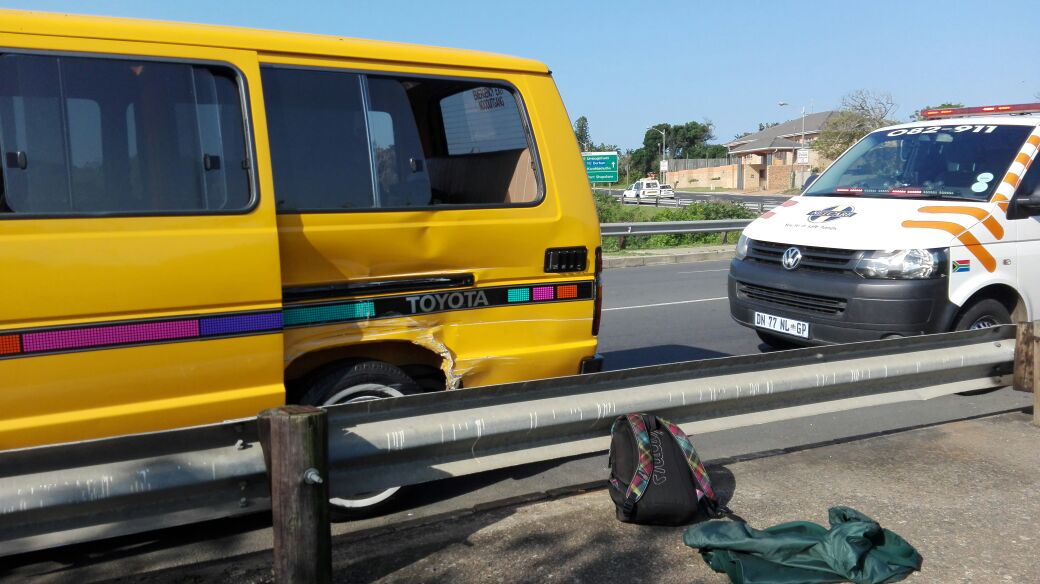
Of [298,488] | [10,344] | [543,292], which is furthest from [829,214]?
[10,344]

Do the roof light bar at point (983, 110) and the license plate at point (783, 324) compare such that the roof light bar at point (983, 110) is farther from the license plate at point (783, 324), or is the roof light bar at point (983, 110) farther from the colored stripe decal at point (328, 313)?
the colored stripe decal at point (328, 313)

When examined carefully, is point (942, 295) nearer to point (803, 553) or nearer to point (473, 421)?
point (803, 553)

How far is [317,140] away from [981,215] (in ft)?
15.4

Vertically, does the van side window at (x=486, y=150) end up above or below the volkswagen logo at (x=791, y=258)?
above

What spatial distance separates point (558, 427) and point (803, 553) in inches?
43.8

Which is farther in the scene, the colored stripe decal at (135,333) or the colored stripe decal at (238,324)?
the colored stripe decal at (238,324)

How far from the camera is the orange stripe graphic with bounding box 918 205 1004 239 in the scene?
6.13 metres

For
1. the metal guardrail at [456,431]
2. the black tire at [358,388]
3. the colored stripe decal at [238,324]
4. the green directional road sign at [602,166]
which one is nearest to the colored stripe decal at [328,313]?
the colored stripe decal at [238,324]

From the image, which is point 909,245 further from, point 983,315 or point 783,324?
point 783,324

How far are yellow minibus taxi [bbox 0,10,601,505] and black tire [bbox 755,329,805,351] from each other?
2.71 meters

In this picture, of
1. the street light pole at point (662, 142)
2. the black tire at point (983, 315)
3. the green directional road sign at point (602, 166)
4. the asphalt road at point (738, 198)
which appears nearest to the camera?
the black tire at point (983, 315)

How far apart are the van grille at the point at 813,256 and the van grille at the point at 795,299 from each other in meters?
0.21

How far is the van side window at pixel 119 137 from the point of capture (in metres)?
3.32

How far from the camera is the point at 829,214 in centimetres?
664
